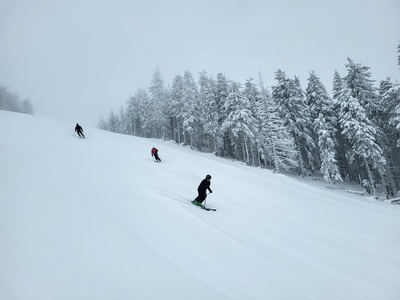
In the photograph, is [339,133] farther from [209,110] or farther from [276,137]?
[209,110]

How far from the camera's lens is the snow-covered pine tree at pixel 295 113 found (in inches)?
1377

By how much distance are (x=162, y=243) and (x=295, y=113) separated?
3539 centimetres

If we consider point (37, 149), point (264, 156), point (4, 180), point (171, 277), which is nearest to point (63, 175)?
point (4, 180)

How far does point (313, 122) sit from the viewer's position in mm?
36094

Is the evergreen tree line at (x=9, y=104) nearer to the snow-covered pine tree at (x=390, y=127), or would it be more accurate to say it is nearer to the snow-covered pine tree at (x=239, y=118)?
the snow-covered pine tree at (x=239, y=118)

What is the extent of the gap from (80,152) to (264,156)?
104 feet

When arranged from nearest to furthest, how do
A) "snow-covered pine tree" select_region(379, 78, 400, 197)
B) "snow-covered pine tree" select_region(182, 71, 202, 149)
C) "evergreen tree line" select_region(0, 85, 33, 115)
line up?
"snow-covered pine tree" select_region(379, 78, 400, 197)
"snow-covered pine tree" select_region(182, 71, 202, 149)
"evergreen tree line" select_region(0, 85, 33, 115)

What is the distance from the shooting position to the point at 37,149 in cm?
1302

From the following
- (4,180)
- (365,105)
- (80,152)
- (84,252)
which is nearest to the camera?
(84,252)

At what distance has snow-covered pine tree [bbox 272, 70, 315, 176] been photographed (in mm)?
34981

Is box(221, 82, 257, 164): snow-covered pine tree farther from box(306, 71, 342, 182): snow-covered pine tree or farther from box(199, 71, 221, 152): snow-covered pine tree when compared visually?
box(306, 71, 342, 182): snow-covered pine tree

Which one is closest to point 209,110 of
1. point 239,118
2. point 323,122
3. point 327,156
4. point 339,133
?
point 239,118

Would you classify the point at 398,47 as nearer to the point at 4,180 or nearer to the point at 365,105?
the point at 365,105

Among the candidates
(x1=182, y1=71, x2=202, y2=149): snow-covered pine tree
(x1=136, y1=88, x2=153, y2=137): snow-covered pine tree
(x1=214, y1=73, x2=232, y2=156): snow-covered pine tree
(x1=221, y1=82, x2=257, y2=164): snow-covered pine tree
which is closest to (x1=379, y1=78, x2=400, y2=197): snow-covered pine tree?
(x1=221, y1=82, x2=257, y2=164): snow-covered pine tree
